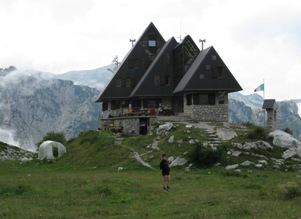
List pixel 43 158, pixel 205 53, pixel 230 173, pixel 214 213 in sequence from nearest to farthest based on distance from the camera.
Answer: pixel 214 213 → pixel 230 173 → pixel 43 158 → pixel 205 53

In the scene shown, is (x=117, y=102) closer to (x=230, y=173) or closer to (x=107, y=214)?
(x=230, y=173)

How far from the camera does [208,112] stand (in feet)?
194

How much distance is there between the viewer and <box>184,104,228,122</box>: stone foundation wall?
2314 inches

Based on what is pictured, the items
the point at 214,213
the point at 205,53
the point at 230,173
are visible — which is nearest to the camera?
the point at 214,213

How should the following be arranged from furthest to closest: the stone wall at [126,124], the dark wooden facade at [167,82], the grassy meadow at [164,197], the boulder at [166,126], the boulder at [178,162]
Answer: the dark wooden facade at [167,82] → the stone wall at [126,124] → the boulder at [166,126] → the boulder at [178,162] → the grassy meadow at [164,197]

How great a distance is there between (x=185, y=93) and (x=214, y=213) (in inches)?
1789

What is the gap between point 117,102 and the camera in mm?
67875

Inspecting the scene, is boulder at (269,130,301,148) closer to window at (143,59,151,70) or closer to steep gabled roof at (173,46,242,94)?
steep gabled roof at (173,46,242,94)

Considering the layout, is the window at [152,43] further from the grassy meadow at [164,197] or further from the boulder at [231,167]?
the boulder at [231,167]

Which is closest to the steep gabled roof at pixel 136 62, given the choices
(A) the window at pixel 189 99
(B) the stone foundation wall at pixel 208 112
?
(A) the window at pixel 189 99

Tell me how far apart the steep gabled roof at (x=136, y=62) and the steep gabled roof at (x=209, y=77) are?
29.2ft

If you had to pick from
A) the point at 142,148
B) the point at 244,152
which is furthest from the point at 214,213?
the point at 142,148

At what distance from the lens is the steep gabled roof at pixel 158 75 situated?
6322 cm

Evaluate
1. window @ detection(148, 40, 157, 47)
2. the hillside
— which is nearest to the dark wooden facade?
window @ detection(148, 40, 157, 47)
